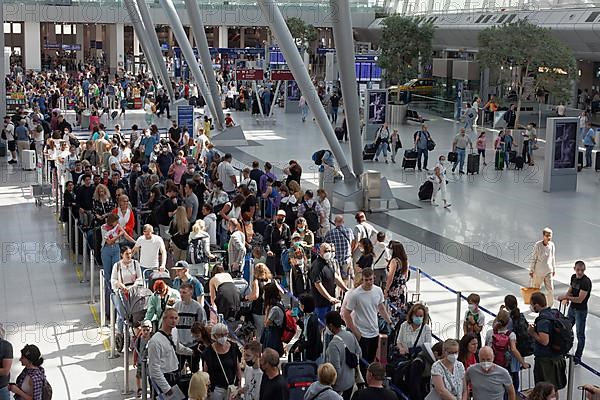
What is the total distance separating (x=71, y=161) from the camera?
2223 centimetres

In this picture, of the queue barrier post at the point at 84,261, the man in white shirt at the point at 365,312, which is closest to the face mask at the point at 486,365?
the man in white shirt at the point at 365,312

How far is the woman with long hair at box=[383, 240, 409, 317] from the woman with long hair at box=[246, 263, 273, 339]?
189cm

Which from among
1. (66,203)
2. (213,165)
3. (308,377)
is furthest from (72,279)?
(308,377)

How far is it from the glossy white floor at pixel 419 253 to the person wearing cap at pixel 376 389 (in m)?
4.00

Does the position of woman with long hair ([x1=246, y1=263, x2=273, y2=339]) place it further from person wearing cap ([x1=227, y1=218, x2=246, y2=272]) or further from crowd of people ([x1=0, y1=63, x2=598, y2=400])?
person wearing cap ([x1=227, y1=218, x2=246, y2=272])

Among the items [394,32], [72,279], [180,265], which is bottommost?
[72,279]

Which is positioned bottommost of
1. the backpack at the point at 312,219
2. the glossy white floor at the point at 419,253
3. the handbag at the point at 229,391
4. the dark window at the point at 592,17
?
the glossy white floor at the point at 419,253

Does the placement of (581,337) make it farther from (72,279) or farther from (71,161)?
(71,161)

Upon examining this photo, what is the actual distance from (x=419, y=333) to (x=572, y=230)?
11.4m

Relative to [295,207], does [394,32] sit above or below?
above

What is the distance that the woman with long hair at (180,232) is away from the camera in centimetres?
1466

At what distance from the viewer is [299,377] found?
8602 mm

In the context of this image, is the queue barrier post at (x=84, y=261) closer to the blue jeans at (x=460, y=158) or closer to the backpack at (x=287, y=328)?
the backpack at (x=287, y=328)

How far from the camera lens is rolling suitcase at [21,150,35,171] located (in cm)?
2762
